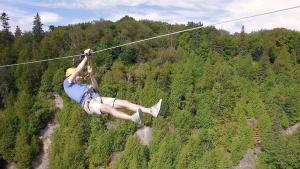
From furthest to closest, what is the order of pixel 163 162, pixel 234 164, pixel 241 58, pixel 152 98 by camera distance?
pixel 241 58, pixel 152 98, pixel 234 164, pixel 163 162

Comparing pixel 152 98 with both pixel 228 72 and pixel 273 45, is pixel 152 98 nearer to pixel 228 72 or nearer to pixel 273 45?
Result: pixel 228 72

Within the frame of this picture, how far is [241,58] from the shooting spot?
90.5m

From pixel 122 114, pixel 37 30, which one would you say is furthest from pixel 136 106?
pixel 37 30

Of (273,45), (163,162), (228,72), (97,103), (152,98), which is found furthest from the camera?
(273,45)

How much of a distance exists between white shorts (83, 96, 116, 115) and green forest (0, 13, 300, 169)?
46897 millimetres

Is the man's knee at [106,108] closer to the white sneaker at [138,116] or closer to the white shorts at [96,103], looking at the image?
the white shorts at [96,103]

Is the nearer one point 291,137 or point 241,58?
point 291,137

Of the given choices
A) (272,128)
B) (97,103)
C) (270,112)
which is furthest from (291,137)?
(97,103)

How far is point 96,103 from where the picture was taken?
1684 cm

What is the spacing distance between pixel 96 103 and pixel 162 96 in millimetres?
60842

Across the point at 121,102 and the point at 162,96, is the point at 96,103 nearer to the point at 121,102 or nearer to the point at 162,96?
the point at 121,102

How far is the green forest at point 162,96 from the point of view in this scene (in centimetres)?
6788

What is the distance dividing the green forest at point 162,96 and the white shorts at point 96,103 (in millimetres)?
46897

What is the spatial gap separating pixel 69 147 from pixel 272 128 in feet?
93.6
